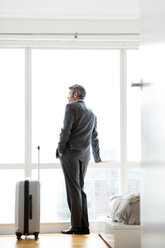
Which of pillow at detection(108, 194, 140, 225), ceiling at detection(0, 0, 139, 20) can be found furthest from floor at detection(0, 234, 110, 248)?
ceiling at detection(0, 0, 139, 20)

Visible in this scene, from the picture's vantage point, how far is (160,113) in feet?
4.61

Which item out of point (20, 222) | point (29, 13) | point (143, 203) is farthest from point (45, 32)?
point (143, 203)

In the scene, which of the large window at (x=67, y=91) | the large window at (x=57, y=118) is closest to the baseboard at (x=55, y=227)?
the large window at (x=57, y=118)

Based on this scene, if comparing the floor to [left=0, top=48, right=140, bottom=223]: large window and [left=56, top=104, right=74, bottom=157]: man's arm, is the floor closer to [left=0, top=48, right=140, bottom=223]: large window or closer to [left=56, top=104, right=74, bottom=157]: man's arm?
[left=0, top=48, right=140, bottom=223]: large window

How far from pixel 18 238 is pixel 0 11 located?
239 centimetres

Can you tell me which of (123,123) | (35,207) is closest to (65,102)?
(123,123)

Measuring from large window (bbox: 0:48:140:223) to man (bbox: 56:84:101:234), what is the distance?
0.40 metres

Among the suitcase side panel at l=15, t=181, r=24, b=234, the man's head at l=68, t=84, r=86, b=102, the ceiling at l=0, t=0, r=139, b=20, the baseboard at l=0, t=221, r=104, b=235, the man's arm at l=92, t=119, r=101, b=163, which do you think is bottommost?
the baseboard at l=0, t=221, r=104, b=235

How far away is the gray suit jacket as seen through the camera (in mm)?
4852

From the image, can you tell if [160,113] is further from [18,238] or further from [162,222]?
[18,238]

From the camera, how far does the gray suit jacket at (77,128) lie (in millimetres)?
4852

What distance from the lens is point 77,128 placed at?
493cm

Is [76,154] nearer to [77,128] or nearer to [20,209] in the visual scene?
[77,128]

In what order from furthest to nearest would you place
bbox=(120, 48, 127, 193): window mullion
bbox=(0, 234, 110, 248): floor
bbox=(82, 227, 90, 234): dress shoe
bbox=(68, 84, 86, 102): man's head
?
bbox=(120, 48, 127, 193): window mullion → bbox=(68, 84, 86, 102): man's head → bbox=(82, 227, 90, 234): dress shoe → bbox=(0, 234, 110, 248): floor
